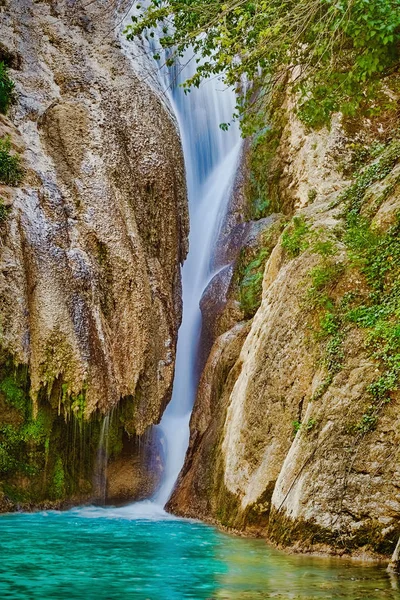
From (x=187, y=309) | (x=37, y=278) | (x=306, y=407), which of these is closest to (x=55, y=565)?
(x=306, y=407)

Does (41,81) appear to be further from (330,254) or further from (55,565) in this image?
(55,565)

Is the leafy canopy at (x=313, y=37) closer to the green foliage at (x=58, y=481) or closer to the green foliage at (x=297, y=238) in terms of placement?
the green foliage at (x=297, y=238)

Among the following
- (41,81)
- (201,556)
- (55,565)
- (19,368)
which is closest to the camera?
(55,565)

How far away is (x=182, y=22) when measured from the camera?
40.8ft

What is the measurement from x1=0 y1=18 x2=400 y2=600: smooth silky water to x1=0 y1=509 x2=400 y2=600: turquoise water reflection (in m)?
0.01

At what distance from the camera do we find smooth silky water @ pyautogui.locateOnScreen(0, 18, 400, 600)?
6.95 meters

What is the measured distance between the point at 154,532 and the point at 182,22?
28.9ft

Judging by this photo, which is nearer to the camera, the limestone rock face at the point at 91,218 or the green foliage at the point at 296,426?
the green foliage at the point at 296,426

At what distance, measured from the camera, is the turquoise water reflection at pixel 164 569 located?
22.5ft

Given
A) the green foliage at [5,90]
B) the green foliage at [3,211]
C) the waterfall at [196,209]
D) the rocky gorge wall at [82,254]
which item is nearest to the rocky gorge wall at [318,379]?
the waterfall at [196,209]

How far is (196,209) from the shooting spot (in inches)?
922

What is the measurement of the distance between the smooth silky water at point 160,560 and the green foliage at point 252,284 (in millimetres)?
2597

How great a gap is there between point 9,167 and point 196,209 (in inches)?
314

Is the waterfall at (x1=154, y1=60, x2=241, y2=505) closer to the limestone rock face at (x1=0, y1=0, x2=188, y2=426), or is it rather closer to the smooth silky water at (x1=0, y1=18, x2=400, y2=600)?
the smooth silky water at (x1=0, y1=18, x2=400, y2=600)
